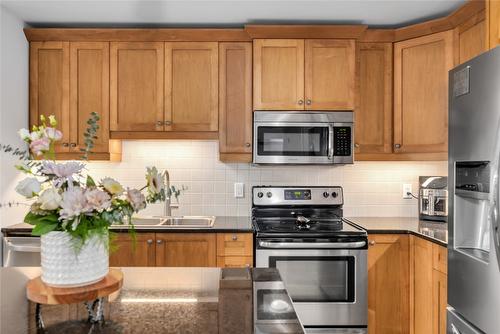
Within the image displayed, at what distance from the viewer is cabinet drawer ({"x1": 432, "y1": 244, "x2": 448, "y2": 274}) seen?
2.24m

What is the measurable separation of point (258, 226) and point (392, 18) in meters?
1.84

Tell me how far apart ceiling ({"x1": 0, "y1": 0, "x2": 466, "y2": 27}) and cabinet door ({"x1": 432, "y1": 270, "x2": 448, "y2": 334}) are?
181 centimetres

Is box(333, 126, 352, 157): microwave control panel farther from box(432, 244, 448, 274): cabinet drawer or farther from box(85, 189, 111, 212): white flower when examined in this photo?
box(85, 189, 111, 212): white flower

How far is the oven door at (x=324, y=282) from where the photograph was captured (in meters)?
2.56

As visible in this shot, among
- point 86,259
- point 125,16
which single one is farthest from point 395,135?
point 86,259

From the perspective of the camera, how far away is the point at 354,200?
130 inches

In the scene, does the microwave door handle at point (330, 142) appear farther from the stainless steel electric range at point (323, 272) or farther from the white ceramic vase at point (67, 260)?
the white ceramic vase at point (67, 260)

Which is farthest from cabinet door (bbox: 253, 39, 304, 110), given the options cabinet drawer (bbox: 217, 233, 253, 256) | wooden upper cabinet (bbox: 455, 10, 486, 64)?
wooden upper cabinet (bbox: 455, 10, 486, 64)

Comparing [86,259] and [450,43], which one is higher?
[450,43]

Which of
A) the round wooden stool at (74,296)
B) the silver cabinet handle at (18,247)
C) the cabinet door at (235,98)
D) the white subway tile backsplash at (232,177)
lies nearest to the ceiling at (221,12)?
the cabinet door at (235,98)

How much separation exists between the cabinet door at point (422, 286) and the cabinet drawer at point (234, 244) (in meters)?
1.10

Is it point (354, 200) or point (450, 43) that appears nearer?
point (450, 43)

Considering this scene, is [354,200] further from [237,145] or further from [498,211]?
[498,211]

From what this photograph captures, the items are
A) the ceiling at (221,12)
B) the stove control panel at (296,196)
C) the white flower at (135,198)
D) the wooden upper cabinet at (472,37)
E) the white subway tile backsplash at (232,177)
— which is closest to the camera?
the white flower at (135,198)
